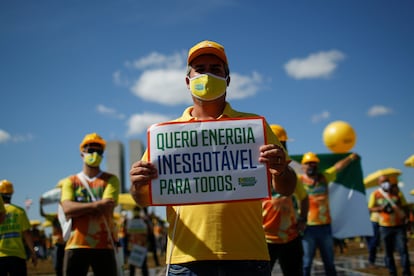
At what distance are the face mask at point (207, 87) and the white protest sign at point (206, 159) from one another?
21 centimetres

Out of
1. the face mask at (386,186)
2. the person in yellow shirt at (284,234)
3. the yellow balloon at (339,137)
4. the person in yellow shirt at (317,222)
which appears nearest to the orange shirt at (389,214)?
the face mask at (386,186)

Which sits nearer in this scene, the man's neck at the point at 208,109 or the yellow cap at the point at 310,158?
the man's neck at the point at 208,109

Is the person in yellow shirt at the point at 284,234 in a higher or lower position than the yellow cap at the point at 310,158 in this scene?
lower

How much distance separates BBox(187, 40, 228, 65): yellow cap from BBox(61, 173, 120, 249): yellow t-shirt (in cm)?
268

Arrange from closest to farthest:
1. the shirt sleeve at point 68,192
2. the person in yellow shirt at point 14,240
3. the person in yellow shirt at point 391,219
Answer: the shirt sleeve at point 68,192, the person in yellow shirt at point 14,240, the person in yellow shirt at point 391,219

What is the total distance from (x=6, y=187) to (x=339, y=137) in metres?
7.26

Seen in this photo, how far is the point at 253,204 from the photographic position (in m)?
2.51

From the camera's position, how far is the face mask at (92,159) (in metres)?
5.04

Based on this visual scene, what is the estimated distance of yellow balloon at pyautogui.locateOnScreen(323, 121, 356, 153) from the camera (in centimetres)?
1026

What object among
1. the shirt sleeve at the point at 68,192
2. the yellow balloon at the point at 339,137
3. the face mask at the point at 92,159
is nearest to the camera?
the shirt sleeve at the point at 68,192

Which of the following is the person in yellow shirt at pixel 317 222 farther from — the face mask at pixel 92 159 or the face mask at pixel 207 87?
the face mask at pixel 207 87

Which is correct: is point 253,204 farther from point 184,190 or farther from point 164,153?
point 164,153

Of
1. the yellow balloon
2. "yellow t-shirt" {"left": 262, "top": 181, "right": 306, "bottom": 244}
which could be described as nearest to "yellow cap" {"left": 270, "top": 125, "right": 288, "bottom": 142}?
"yellow t-shirt" {"left": 262, "top": 181, "right": 306, "bottom": 244}

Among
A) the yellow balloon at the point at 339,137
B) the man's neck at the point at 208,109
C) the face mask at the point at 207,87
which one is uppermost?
the yellow balloon at the point at 339,137
